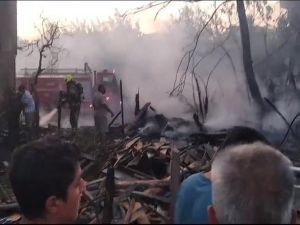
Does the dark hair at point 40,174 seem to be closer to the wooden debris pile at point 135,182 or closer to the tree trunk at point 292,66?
the wooden debris pile at point 135,182

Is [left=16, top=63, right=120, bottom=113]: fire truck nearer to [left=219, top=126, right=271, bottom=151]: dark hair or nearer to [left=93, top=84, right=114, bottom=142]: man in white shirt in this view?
[left=93, top=84, right=114, bottom=142]: man in white shirt

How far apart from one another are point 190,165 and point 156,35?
1047 cm

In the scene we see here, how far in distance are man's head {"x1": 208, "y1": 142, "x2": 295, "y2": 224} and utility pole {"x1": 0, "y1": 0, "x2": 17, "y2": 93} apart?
12.3 metres

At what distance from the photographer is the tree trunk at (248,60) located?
11.8 metres

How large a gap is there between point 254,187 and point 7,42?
12.6 meters

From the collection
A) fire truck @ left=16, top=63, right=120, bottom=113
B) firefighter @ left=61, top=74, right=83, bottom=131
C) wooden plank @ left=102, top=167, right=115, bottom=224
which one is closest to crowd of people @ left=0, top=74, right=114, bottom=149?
firefighter @ left=61, top=74, right=83, bottom=131

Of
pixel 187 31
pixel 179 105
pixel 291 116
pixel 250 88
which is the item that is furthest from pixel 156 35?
pixel 291 116

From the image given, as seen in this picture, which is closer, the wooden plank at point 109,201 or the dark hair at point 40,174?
the dark hair at point 40,174

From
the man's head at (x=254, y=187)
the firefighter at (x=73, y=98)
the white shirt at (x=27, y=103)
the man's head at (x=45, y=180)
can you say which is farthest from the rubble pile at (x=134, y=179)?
the white shirt at (x=27, y=103)

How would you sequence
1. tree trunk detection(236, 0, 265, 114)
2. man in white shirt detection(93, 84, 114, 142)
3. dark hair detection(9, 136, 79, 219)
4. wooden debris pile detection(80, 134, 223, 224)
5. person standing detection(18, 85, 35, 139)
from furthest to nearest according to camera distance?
person standing detection(18, 85, 35, 139)
man in white shirt detection(93, 84, 114, 142)
tree trunk detection(236, 0, 265, 114)
wooden debris pile detection(80, 134, 223, 224)
dark hair detection(9, 136, 79, 219)

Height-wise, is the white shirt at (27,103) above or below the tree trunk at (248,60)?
below

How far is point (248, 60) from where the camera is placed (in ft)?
39.9

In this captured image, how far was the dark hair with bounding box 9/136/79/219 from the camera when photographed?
1816 millimetres

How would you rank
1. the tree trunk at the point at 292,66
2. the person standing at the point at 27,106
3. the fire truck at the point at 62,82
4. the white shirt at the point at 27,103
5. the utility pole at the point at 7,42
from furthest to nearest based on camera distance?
the fire truck at the point at 62,82, the white shirt at the point at 27,103, the person standing at the point at 27,106, the utility pole at the point at 7,42, the tree trunk at the point at 292,66
